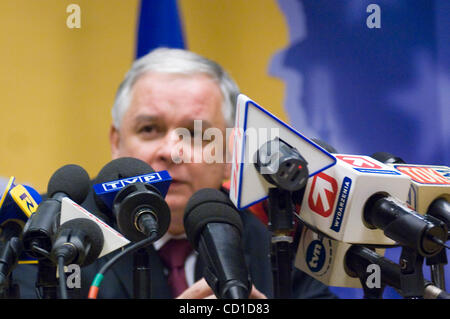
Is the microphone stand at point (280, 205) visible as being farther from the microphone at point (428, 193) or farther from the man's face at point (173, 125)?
the man's face at point (173, 125)

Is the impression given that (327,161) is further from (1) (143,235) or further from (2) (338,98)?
(2) (338,98)

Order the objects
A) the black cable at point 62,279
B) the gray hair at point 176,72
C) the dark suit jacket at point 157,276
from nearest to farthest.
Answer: the black cable at point 62,279 → the dark suit jacket at point 157,276 → the gray hair at point 176,72

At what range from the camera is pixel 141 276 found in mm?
757

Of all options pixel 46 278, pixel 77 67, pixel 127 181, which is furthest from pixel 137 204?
pixel 77 67

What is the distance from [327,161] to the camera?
730 millimetres

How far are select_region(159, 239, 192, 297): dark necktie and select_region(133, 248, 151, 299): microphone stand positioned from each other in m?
0.77

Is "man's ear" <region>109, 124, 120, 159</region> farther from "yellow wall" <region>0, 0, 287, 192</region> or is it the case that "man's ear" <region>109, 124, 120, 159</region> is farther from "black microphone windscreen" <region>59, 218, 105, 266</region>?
"black microphone windscreen" <region>59, 218, 105, 266</region>

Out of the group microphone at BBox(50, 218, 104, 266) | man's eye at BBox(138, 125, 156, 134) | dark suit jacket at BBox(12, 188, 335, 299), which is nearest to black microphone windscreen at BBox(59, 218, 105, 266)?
microphone at BBox(50, 218, 104, 266)

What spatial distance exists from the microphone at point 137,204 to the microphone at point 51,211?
6cm

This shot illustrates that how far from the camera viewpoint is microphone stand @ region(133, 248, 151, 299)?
75 cm

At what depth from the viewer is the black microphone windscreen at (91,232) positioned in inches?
28.2

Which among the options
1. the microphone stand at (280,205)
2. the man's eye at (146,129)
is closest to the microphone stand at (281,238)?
the microphone stand at (280,205)
